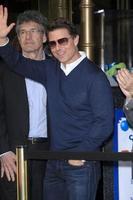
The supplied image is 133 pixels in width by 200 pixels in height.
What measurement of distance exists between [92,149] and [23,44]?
2.98 ft

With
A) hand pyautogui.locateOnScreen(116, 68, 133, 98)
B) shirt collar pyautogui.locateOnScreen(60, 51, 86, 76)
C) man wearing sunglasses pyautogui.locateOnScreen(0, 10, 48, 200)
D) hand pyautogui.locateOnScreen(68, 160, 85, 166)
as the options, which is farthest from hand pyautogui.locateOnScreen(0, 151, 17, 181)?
hand pyautogui.locateOnScreen(116, 68, 133, 98)

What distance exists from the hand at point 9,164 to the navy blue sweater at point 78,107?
0.48m

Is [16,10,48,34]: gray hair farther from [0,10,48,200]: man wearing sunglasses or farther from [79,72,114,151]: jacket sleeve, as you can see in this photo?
[79,72,114,151]: jacket sleeve

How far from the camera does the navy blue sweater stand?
3.05 metres

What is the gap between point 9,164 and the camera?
362 cm

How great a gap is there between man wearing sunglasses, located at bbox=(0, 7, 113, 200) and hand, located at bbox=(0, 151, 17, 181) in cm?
41

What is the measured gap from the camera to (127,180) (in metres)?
3.80

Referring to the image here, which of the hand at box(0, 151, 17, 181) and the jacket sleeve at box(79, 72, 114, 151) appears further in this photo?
the hand at box(0, 151, 17, 181)

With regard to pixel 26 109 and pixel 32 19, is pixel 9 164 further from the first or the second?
pixel 32 19

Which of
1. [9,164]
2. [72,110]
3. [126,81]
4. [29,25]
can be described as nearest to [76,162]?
[72,110]

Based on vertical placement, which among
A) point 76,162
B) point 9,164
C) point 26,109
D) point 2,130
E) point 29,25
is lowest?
point 9,164

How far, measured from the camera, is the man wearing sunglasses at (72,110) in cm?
306

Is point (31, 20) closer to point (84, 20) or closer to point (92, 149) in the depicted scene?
point (92, 149)

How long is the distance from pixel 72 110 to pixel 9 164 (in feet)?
2.53
